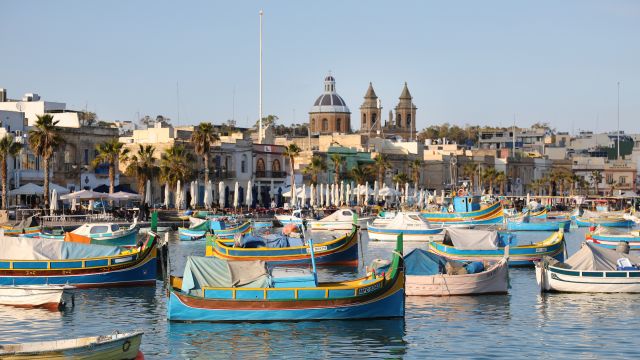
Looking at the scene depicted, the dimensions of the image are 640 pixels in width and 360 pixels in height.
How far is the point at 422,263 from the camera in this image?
142 feet

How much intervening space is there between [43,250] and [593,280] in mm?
21872

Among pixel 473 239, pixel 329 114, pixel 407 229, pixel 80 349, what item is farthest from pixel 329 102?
pixel 80 349

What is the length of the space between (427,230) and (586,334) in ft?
136

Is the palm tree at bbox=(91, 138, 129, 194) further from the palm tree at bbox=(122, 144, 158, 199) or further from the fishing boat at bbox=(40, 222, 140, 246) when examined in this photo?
the fishing boat at bbox=(40, 222, 140, 246)

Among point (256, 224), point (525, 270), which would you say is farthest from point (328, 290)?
point (256, 224)

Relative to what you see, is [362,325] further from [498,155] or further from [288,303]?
[498,155]

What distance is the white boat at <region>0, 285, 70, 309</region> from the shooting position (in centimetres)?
3881

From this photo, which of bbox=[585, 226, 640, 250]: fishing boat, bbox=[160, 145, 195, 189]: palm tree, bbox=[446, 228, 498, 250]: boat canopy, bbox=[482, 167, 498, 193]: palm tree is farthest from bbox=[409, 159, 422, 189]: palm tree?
bbox=[446, 228, 498, 250]: boat canopy

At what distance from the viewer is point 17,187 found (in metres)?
84.7

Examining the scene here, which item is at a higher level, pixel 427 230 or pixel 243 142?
pixel 243 142

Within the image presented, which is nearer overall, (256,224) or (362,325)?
(362,325)

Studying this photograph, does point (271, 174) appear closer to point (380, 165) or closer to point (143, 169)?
point (380, 165)

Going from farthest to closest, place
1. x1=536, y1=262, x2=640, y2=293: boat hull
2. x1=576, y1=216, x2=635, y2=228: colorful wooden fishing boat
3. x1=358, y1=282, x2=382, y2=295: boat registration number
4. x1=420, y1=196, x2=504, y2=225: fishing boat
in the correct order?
1. x1=576, y1=216, x2=635, y2=228: colorful wooden fishing boat
2. x1=420, y1=196, x2=504, y2=225: fishing boat
3. x1=536, y1=262, x2=640, y2=293: boat hull
4. x1=358, y1=282, x2=382, y2=295: boat registration number

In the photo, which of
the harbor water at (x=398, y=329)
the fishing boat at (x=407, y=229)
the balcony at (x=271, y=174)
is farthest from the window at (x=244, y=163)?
the harbor water at (x=398, y=329)
